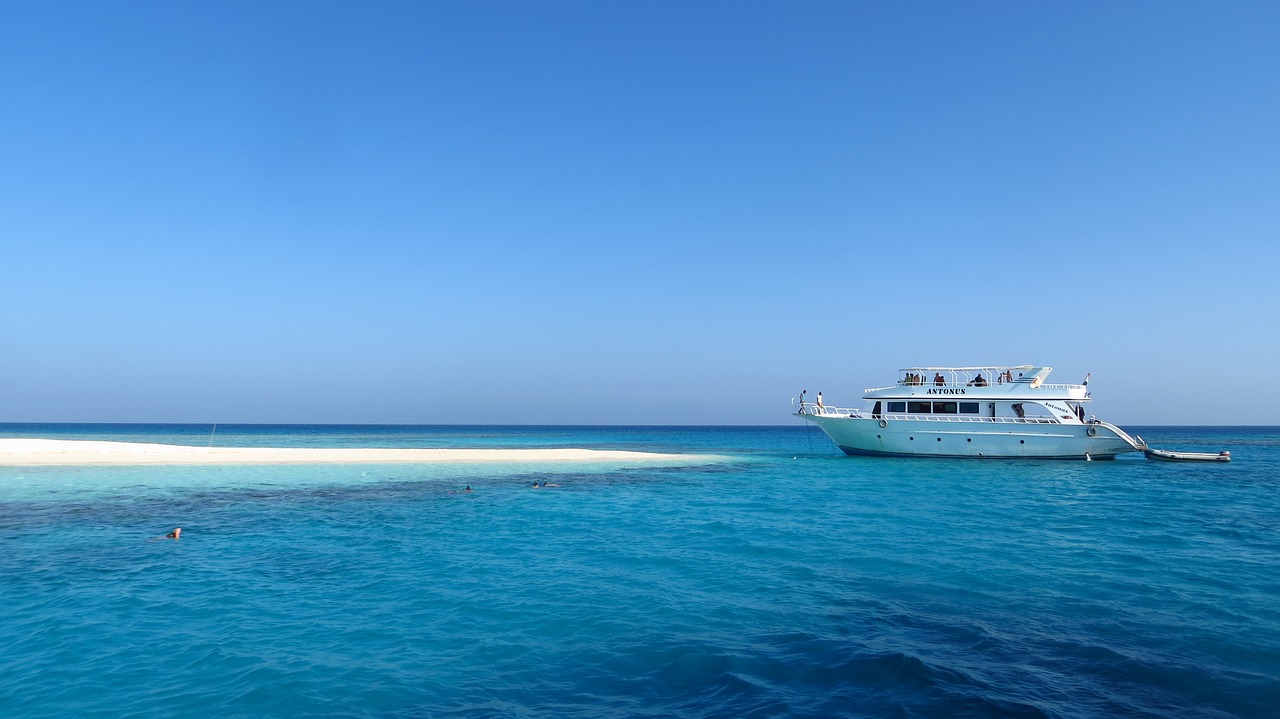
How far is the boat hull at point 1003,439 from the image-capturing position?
140 feet

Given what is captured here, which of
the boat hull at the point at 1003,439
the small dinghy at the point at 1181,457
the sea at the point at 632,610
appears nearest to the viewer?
the sea at the point at 632,610

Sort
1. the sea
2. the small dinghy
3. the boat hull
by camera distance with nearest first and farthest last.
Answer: the sea < the boat hull < the small dinghy

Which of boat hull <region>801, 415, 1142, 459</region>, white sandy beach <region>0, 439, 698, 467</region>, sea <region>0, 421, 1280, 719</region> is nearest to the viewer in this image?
sea <region>0, 421, 1280, 719</region>

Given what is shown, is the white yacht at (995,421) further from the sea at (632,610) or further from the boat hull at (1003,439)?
the sea at (632,610)

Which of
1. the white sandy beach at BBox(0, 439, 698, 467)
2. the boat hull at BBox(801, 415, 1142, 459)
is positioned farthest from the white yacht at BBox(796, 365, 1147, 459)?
the white sandy beach at BBox(0, 439, 698, 467)

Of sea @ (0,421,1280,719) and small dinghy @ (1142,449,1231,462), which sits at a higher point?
small dinghy @ (1142,449,1231,462)

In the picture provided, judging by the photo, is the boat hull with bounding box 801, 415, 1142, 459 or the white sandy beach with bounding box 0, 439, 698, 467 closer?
the white sandy beach with bounding box 0, 439, 698, 467

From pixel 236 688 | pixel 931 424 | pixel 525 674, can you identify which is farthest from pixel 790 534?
pixel 931 424

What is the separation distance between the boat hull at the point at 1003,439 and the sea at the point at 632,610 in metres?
19.6

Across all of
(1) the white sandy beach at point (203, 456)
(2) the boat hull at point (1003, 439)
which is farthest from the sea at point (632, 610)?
(2) the boat hull at point (1003, 439)

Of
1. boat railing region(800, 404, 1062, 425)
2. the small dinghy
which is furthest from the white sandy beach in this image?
the small dinghy

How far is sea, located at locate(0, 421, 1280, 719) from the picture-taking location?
7816 millimetres

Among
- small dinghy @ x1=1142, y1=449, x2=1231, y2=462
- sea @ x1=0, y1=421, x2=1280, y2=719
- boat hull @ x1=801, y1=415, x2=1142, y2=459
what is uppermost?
boat hull @ x1=801, y1=415, x2=1142, y2=459

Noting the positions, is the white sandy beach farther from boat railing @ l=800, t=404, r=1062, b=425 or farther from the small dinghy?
the small dinghy
